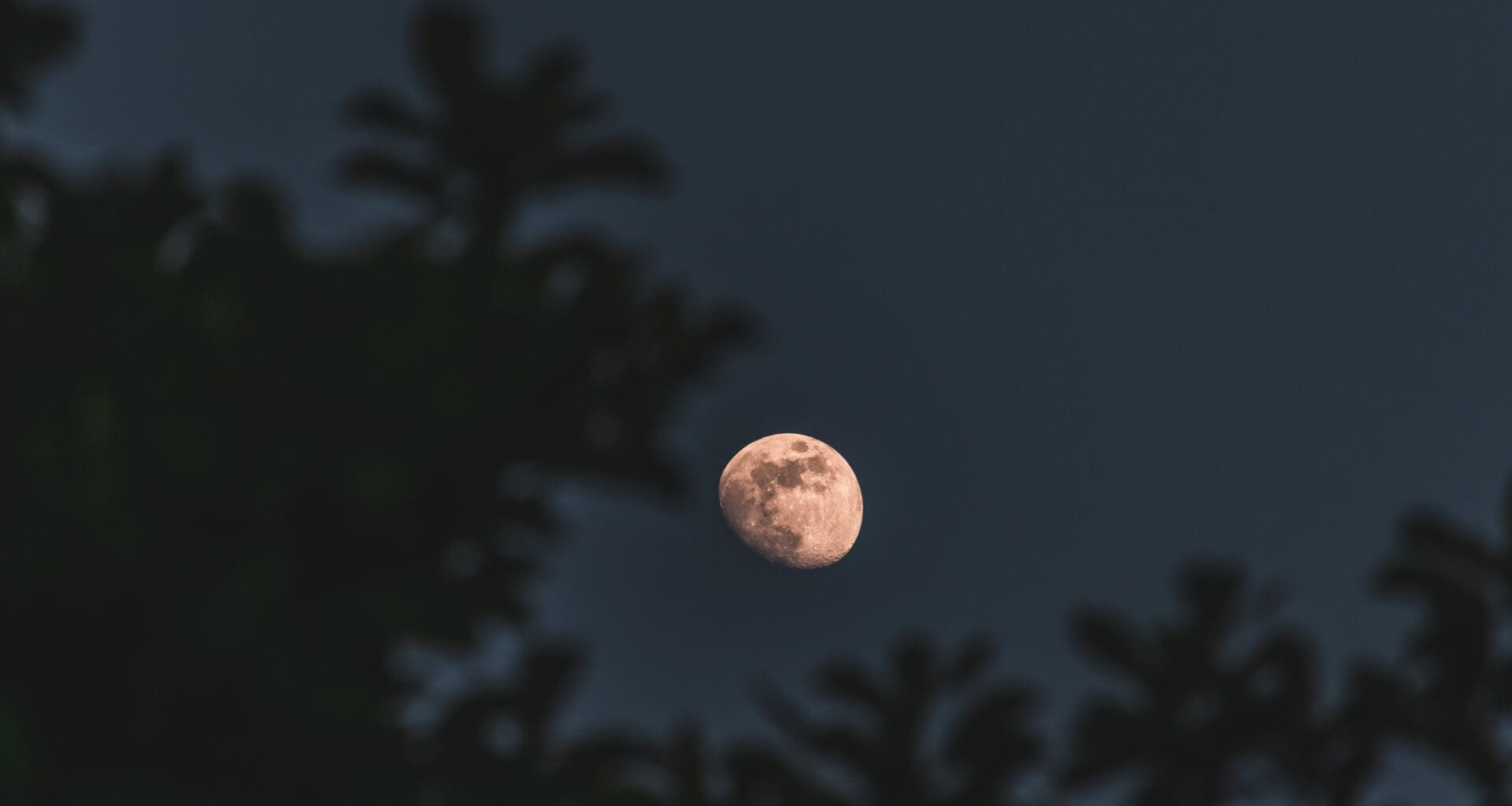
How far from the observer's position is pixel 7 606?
269 inches

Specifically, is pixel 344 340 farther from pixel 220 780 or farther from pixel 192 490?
pixel 220 780

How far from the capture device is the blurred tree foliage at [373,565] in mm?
6887

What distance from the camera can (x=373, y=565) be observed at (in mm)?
8531

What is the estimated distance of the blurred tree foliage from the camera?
22.6 feet

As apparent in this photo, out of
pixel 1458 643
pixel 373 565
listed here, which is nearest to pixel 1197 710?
pixel 1458 643

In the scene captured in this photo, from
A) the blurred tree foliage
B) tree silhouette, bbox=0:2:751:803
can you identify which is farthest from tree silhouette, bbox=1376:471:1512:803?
tree silhouette, bbox=0:2:751:803

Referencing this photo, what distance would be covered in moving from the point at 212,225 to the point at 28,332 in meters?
1.33

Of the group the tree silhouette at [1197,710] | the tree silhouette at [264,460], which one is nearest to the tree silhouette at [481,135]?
the tree silhouette at [264,460]

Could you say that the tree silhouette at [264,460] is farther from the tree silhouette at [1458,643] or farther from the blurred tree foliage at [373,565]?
the tree silhouette at [1458,643]

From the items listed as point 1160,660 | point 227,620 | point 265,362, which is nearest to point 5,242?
point 265,362

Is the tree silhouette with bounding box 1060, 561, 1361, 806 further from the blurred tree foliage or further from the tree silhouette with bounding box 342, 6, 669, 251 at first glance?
the tree silhouette with bounding box 342, 6, 669, 251

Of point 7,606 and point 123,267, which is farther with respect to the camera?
point 123,267

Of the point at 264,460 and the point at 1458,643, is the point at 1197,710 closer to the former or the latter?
the point at 1458,643

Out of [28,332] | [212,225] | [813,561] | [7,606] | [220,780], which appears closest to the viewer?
[7,606]
